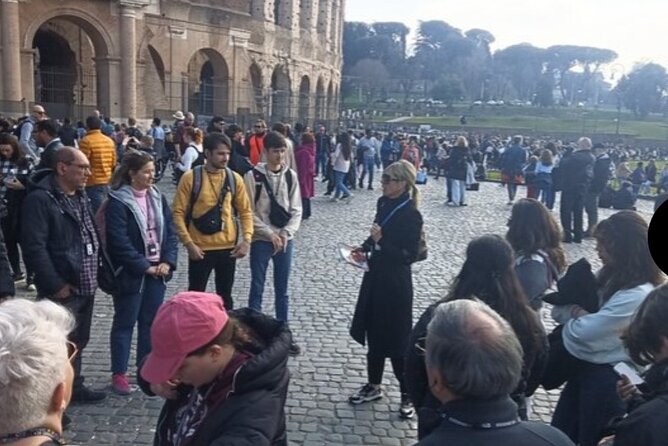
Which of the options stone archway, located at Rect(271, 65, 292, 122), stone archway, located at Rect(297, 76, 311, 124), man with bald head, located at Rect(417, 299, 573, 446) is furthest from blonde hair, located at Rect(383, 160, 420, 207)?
stone archway, located at Rect(297, 76, 311, 124)

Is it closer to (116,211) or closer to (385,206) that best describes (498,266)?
(385,206)

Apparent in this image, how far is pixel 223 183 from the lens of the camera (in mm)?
5414

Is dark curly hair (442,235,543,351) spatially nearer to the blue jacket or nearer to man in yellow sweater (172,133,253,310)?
the blue jacket

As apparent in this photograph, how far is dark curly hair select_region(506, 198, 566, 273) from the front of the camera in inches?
150

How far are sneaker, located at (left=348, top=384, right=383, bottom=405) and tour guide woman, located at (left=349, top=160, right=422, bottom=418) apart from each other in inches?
9.4

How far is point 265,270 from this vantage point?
6.03 meters

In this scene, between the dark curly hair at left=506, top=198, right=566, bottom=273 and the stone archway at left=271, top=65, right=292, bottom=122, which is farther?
the stone archway at left=271, top=65, right=292, bottom=122

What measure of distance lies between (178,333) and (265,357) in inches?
11.7

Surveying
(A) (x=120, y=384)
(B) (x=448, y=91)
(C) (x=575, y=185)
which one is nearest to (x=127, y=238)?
(A) (x=120, y=384)

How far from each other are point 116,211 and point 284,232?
63.5 inches

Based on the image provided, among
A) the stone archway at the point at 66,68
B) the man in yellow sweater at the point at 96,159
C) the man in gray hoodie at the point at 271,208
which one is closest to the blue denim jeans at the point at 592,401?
the man in gray hoodie at the point at 271,208

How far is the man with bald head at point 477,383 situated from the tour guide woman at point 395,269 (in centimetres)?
255

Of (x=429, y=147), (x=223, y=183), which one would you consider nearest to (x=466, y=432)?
(x=223, y=183)

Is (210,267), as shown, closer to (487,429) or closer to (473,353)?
(473,353)
